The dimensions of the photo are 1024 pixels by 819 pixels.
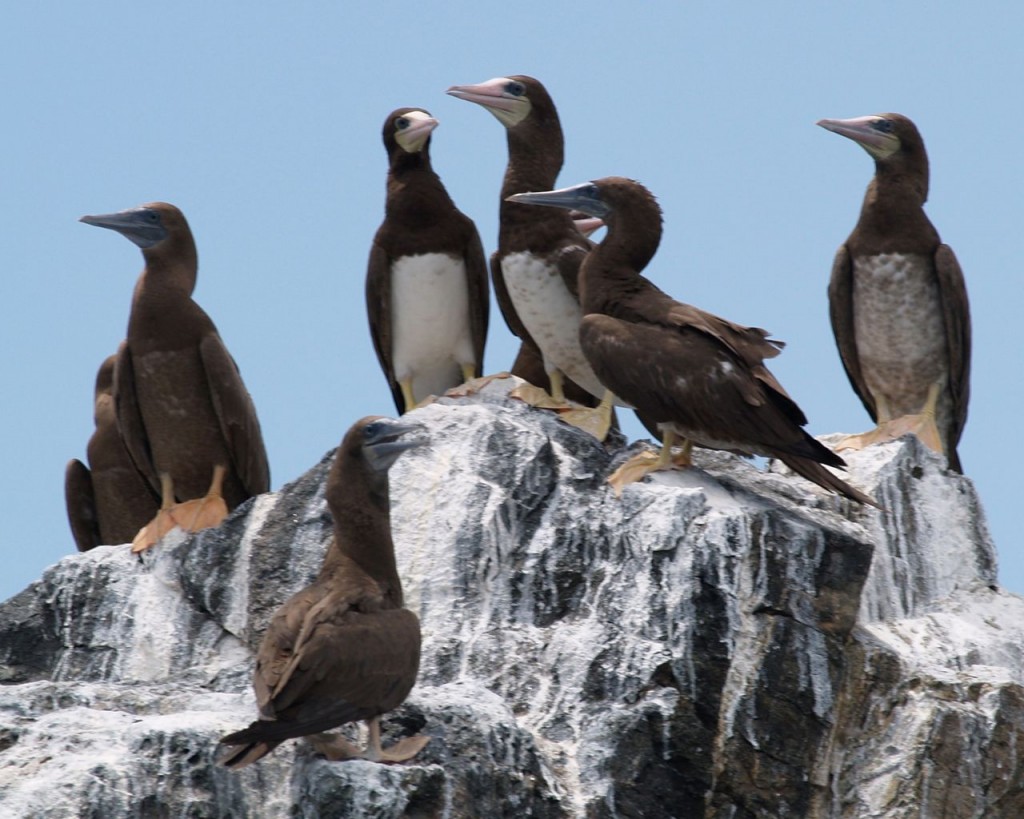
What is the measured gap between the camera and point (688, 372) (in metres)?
11.5

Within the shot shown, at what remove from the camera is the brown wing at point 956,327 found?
13789 millimetres

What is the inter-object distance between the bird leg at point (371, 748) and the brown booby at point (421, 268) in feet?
15.9

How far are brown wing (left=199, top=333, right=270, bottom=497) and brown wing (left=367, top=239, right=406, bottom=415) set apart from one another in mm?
1119

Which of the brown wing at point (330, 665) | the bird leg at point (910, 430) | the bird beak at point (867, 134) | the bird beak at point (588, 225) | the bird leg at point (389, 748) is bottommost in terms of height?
the bird leg at point (389, 748)

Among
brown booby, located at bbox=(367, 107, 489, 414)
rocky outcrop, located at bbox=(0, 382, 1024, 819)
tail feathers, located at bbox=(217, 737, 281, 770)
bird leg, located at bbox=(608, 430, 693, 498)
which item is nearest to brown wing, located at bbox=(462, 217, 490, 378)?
brown booby, located at bbox=(367, 107, 489, 414)

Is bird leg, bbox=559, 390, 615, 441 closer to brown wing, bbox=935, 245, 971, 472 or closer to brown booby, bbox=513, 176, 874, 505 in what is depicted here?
brown booby, bbox=513, 176, 874, 505

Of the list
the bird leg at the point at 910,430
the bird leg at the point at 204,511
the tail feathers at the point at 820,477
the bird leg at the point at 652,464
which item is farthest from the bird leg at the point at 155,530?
the bird leg at the point at 910,430

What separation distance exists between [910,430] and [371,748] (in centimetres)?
537

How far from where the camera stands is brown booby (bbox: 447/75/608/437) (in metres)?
13.6

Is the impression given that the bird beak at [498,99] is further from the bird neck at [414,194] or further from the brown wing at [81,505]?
the brown wing at [81,505]

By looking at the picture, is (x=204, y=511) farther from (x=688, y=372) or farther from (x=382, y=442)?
(x=688, y=372)

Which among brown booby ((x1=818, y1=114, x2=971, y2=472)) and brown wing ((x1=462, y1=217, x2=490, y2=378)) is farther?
brown wing ((x1=462, y1=217, x2=490, y2=378))

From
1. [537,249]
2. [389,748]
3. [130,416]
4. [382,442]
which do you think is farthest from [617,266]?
[389,748]

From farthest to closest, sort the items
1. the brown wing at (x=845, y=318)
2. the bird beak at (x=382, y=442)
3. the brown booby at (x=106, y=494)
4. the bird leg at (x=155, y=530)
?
1. the brown booby at (x=106, y=494)
2. the brown wing at (x=845, y=318)
3. the bird leg at (x=155, y=530)
4. the bird beak at (x=382, y=442)
